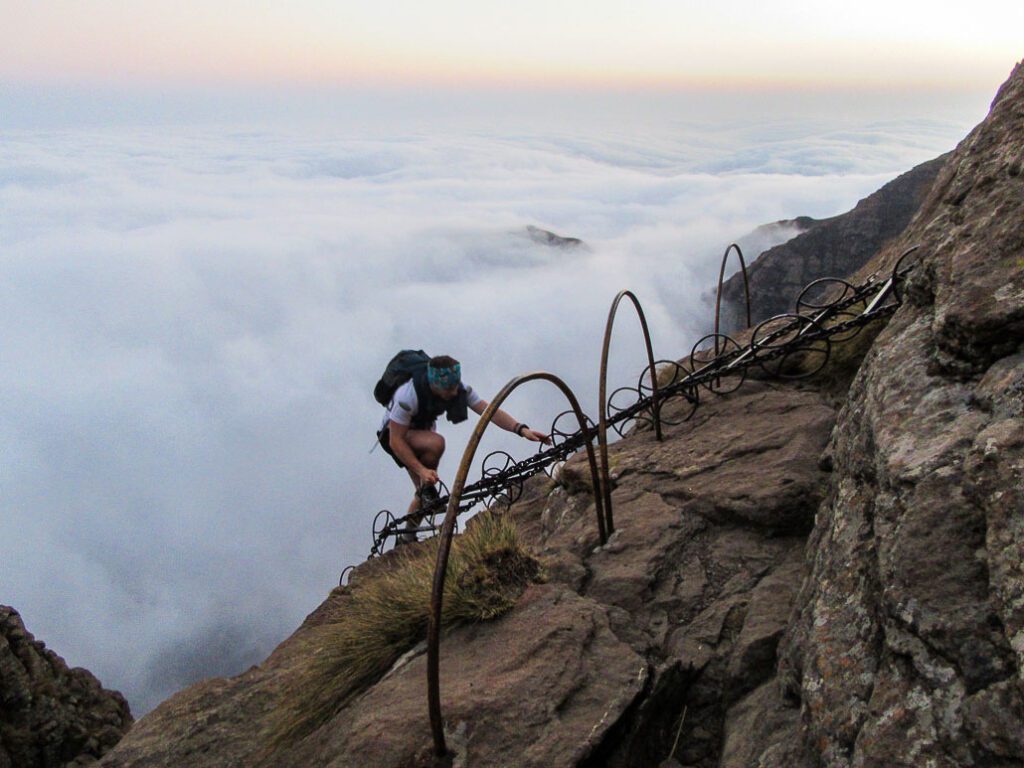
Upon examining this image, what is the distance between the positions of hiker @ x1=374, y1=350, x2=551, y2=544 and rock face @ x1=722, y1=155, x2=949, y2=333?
2026 inches

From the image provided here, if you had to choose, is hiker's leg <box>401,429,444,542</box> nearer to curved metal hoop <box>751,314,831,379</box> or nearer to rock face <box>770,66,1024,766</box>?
curved metal hoop <box>751,314,831,379</box>

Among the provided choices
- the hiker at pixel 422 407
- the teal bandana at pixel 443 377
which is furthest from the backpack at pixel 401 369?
the teal bandana at pixel 443 377

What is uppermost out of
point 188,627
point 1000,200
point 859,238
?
point 1000,200

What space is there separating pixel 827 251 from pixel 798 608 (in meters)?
65.2

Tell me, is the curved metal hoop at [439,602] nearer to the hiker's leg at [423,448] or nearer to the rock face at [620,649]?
the rock face at [620,649]

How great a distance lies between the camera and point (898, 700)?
2.89m

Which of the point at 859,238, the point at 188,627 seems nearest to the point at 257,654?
the point at 188,627

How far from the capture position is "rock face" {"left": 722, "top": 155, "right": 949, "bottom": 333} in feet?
188

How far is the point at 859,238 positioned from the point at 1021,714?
2582 inches

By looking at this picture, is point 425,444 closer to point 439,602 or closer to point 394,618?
point 394,618

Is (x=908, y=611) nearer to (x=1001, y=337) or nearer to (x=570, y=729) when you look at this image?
(x=1001, y=337)

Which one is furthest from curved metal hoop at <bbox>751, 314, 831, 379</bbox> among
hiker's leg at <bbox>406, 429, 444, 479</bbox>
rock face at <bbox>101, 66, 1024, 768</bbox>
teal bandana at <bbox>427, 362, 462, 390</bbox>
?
hiker's leg at <bbox>406, 429, 444, 479</bbox>

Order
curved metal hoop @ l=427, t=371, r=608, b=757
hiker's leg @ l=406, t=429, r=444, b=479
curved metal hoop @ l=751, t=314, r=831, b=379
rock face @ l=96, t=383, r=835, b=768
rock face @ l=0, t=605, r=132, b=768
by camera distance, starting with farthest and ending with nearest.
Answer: hiker's leg @ l=406, t=429, r=444, b=479
rock face @ l=0, t=605, r=132, b=768
curved metal hoop @ l=751, t=314, r=831, b=379
rock face @ l=96, t=383, r=835, b=768
curved metal hoop @ l=427, t=371, r=608, b=757

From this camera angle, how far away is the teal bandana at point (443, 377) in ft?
28.5
